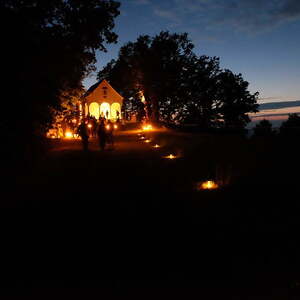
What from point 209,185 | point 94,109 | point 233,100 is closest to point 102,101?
point 94,109

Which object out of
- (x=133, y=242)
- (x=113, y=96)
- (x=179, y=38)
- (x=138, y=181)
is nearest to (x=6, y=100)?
(x=138, y=181)

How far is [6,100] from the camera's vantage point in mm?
12547

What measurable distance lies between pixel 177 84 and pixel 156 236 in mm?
50032

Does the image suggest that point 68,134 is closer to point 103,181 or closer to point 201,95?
point 103,181

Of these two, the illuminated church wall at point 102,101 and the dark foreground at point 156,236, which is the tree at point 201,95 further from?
the dark foreground at point 156,236

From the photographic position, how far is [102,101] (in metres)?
53.2

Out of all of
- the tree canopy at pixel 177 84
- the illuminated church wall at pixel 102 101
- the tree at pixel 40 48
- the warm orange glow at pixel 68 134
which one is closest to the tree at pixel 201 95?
the tree canopy at pixel 177 84

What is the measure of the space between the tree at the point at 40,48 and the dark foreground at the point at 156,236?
3402 millimetres

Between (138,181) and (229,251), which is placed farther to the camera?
(138,181)

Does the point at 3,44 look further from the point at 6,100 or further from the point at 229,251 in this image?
the point at 229,251

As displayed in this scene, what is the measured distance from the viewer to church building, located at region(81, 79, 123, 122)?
52.8 meters

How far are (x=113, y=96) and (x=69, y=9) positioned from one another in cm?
3615

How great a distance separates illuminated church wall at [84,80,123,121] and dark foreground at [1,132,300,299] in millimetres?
42033

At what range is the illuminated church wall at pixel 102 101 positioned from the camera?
5284cm
